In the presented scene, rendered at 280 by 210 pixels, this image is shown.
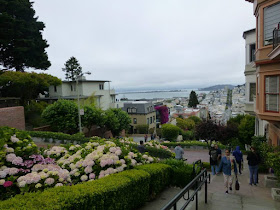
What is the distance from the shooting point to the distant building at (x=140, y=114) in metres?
63.4

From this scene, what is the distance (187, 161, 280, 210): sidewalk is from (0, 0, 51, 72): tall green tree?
1250 inches

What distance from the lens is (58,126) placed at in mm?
26297

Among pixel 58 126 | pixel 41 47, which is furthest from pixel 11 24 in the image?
pixel 58 126

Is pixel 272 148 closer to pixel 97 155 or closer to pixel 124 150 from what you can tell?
pixel 124 150

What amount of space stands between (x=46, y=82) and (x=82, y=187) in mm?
28625

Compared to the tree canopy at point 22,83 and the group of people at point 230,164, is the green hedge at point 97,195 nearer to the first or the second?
the group of people at point 230,164

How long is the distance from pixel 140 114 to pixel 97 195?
192ft

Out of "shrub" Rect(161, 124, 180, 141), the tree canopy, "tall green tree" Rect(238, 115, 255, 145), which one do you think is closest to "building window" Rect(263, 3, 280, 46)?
"tall green tree" Rect(238, 115, 255, 145)

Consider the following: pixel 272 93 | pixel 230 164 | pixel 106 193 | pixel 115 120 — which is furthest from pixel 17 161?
pixel 115 120

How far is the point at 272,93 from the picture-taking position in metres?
10.8

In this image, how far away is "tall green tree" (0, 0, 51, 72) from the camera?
30438mm

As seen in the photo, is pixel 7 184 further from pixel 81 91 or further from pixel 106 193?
pixel 81 91

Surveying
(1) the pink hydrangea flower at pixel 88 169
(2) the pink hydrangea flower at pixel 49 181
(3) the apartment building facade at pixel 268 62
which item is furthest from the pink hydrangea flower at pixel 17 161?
(3) the apartment building facade at pixel 268 62

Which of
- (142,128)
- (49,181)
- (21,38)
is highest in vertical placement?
(21,38)
